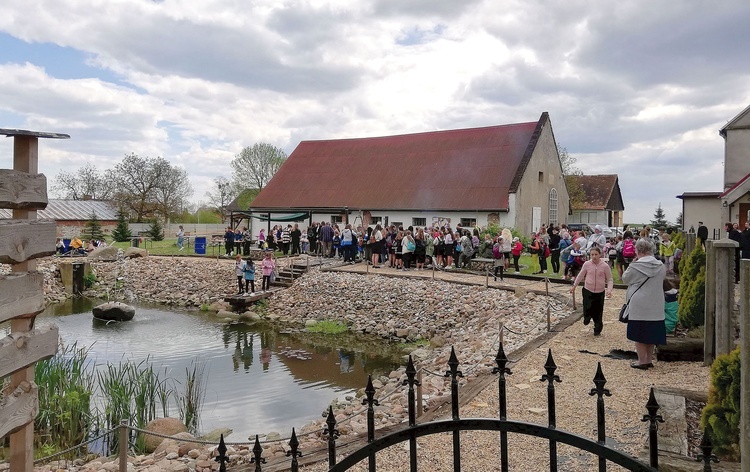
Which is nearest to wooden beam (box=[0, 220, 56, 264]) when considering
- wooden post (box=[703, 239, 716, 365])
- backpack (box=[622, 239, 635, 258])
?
wooden post (box=[703, 239, 716, 365])

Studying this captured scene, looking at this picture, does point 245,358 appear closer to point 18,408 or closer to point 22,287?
point 18,408

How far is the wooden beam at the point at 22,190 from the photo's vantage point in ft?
11.0

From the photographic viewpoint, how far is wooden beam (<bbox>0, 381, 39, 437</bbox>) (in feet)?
10.8

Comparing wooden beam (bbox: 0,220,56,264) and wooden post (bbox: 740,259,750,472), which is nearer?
wooden post (bbox: 740,259,750,472)

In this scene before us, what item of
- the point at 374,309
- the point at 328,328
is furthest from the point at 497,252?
the point at 328,328

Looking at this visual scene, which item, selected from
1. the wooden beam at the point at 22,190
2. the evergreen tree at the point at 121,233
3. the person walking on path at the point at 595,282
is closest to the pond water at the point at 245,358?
the person walking on path at the point at 595,282

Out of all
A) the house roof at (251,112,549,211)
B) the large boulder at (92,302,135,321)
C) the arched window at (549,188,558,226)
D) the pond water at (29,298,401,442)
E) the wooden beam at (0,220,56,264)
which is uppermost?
the house roof at (251,112,549,211)

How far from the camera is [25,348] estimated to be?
3443mm

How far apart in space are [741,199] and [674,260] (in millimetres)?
11418

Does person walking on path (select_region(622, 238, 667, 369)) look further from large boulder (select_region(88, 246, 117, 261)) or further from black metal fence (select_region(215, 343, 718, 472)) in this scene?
large boulder (select_region(88, 246, 117, 261))

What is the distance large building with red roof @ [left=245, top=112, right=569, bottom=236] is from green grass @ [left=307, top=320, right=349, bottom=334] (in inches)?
446

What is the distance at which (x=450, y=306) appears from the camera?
18.5 m

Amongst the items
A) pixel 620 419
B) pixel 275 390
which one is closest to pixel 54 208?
pixel 275 390

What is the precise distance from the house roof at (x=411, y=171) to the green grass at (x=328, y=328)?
13691 mm
